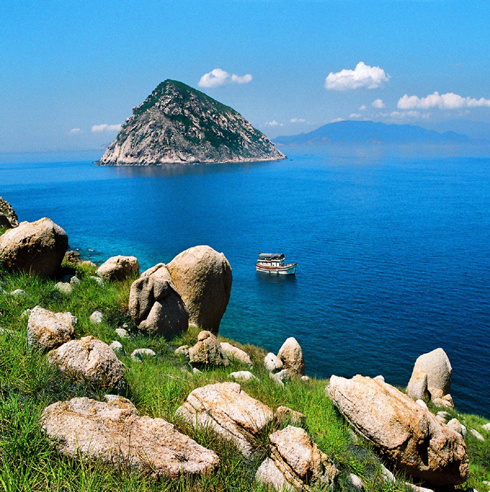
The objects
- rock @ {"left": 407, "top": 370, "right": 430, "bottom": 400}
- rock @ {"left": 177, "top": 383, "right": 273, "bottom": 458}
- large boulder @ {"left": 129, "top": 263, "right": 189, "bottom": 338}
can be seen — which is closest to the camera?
rock @ {"left": 177, "top": 383, "right": 273, "bottom": 458}

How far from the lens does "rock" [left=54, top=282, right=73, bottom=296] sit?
529 inches

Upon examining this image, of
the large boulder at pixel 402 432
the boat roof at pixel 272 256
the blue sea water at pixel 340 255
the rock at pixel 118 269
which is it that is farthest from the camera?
the boat roof at pixel 272 256

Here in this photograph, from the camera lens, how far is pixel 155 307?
44.2 ft

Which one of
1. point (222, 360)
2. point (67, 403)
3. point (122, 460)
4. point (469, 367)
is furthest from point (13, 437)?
point (469, 367)

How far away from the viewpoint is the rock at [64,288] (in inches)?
529

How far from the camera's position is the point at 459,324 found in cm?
3791

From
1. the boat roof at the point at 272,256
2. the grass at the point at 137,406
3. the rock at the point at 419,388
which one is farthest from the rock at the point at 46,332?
the boat roof at the point at 272,256

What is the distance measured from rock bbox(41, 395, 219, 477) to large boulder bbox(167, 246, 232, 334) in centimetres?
1095

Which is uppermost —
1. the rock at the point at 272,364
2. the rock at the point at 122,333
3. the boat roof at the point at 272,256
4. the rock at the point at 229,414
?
the rock at the point at 229,414

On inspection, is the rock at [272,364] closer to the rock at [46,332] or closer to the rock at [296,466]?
the rock at [46,332]

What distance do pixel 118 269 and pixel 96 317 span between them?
515cm

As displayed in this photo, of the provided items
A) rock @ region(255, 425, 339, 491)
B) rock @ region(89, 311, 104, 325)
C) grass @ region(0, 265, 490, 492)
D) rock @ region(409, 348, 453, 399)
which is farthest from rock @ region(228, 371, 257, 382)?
rock @ region(409, 348, 453, 399)

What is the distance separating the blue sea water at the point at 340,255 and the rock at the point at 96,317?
21.7 meters

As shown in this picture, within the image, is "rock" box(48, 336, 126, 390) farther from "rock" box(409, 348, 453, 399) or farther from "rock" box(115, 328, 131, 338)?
"rock" box(409, 348, 453, 399)
